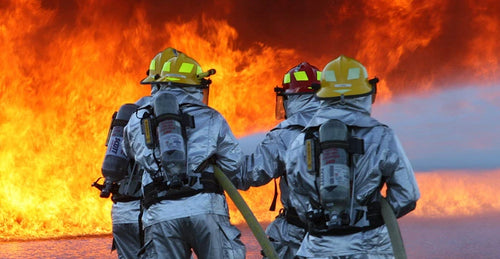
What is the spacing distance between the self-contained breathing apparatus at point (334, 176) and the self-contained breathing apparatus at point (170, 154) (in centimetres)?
189

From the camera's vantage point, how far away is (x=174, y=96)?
25.6 feet

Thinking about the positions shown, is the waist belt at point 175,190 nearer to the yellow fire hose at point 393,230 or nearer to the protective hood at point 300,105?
the protective hood at point 300,105

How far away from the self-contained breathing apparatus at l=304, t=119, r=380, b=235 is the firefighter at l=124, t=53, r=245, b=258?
1.90 metres

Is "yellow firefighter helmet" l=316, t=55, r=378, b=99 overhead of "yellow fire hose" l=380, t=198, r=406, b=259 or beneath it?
overhead

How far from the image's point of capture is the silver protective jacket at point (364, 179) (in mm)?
5754

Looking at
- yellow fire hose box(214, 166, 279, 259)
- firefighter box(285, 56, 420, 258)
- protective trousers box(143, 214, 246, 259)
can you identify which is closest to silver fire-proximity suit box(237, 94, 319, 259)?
yellow fire hose box(214, 166, 279, 259)

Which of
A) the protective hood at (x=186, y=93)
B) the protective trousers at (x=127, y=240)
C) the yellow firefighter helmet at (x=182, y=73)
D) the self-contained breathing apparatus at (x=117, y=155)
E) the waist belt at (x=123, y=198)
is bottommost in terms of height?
the protective trousers at (x=127, y=240)

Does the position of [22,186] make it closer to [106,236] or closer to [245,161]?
[106,236]

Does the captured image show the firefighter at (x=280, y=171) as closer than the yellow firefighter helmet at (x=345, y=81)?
No

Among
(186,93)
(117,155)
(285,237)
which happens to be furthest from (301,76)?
(117,155)

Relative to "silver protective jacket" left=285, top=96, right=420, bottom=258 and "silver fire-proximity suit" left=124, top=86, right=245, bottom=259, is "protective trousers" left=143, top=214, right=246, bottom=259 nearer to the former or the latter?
"silver fire-proximity suit" left=124, top=86, right=245, bottom=259

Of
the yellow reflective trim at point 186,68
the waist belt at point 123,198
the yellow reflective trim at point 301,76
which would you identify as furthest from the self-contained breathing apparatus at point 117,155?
the yellow reflective trim at point 301,76

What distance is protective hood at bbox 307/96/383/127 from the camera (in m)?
5.89

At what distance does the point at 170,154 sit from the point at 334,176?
2251 millimetres
